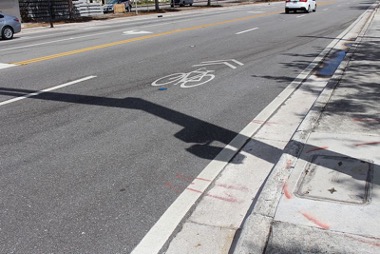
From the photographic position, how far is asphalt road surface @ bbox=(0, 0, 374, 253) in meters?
3.98

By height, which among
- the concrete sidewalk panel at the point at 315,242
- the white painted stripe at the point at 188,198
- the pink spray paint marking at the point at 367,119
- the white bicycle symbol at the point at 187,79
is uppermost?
the pink spray paint marking at the point at 367,119

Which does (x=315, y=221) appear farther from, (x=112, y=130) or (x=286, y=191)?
(x=112, y=130)

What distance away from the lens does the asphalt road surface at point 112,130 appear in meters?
3.98

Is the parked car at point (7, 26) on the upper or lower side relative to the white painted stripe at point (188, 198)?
upper

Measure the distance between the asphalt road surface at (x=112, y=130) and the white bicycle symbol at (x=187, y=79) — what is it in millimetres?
24

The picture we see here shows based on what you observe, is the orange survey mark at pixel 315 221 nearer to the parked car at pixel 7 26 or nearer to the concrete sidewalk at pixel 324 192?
the concrete sidewalk at pixel 324 192

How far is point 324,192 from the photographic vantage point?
407cm

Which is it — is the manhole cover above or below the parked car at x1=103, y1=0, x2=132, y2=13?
below

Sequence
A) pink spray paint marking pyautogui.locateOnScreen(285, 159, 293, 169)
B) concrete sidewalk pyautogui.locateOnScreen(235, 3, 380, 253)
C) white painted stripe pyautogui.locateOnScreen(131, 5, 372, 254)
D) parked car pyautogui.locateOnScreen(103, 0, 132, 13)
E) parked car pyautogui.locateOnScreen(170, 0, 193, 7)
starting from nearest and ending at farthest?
concrete sidewalk pyautogui.locateOnScreen(235, 3, 380, 253) → white painted stripe pyautogui.locateOnScreen(131, 5, 372, 254) → pink spray paint marking pyautogui.locateOnScreen(285, 159, 293, 169) → parked car pyautogui.locateOnScreen(103, 0, 132, 13) → parked car pyautogui.locateOnScreen(170, 0, 193, 7)

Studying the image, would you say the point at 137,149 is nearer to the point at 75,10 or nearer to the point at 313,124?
the point at 313,124

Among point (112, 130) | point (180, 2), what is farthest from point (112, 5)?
point (112, 130)

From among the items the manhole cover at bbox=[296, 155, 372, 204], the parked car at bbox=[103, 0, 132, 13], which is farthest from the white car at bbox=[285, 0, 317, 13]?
the manhole cover at bbox=[296, 155, 372, 204]

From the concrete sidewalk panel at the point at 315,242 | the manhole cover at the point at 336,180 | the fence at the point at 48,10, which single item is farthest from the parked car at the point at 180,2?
Result: the concrete sidewalk panel at the point at 315,242

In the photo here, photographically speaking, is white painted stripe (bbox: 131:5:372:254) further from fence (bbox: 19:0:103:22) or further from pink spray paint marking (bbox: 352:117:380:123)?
fence (bbox: 19:0:103:22)
